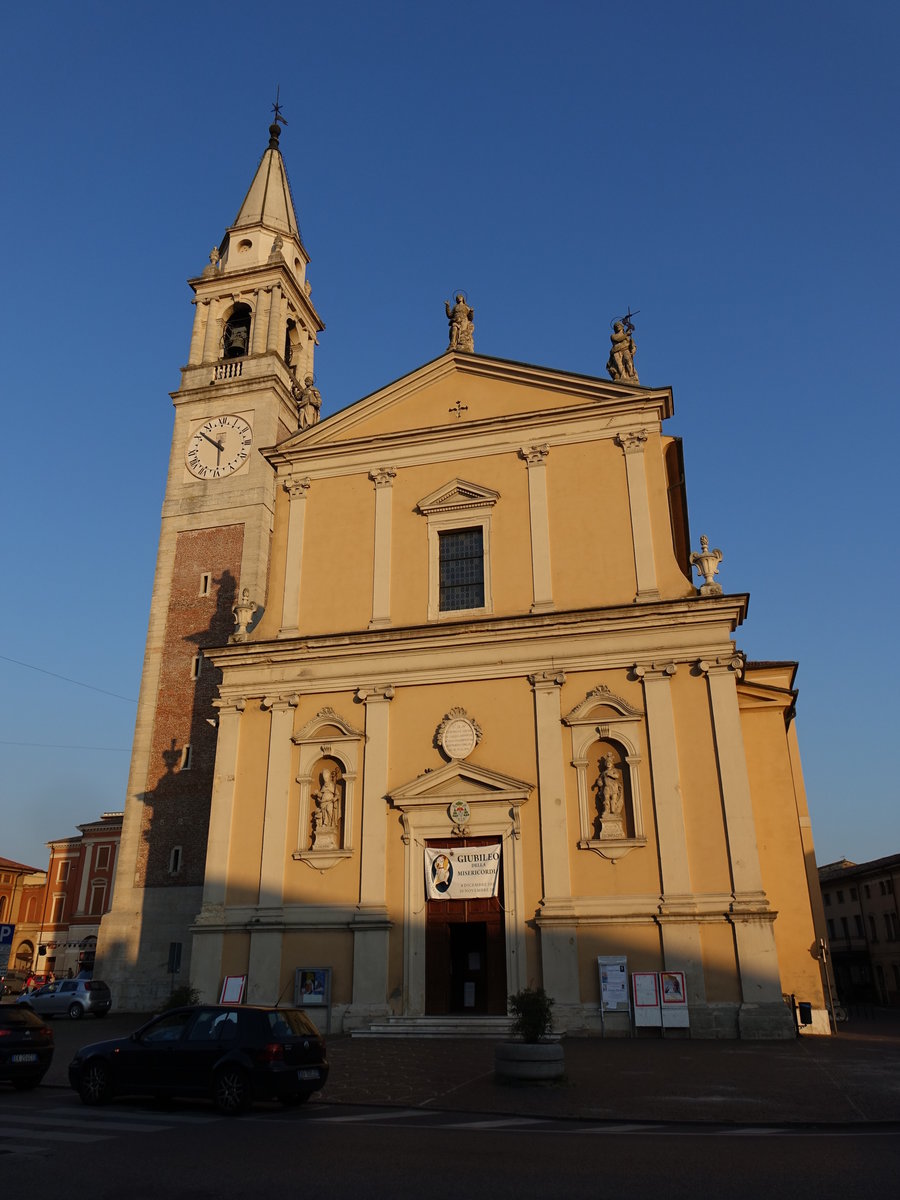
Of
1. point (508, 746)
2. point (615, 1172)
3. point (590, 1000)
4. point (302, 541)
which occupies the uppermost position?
point (302, 541)

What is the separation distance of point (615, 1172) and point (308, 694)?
1533 centimetres

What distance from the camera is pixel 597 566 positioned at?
2100cm

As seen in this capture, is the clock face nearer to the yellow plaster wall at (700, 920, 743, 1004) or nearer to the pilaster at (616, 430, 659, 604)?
the pilaster at (616, 430, 659, 604)

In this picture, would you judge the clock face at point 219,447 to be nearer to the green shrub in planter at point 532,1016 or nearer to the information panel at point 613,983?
the information panel at point 613,983

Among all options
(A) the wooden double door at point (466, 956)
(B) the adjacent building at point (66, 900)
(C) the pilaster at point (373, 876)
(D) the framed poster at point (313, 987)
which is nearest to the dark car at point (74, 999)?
(D) the framed poster at point (313, 987)

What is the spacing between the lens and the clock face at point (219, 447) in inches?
1281

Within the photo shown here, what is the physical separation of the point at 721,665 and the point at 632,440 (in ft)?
19.5

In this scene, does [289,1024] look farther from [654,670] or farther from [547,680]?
[654,670]

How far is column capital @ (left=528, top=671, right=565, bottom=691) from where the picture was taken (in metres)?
19.8

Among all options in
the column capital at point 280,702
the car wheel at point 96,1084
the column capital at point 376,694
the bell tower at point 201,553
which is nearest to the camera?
the car wheel at point 96,1084

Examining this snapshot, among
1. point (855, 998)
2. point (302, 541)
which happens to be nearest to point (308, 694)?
point (302, 541)

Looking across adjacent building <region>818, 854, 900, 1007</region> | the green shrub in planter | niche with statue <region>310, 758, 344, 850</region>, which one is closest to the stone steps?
niche with statue <region>310, 758, 344, 850</region>

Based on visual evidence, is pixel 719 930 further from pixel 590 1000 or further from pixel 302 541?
pixel 302 541

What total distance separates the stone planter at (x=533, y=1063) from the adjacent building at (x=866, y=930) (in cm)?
4164
